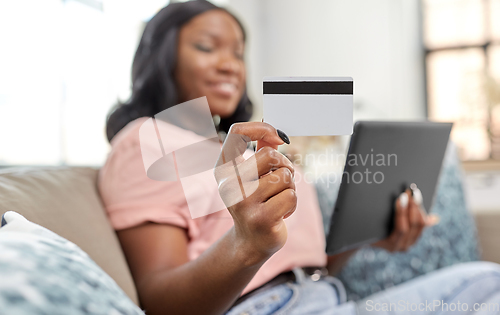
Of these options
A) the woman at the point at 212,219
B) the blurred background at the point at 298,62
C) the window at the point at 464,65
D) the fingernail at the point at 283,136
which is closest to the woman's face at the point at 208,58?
the woman at the point at 212,219

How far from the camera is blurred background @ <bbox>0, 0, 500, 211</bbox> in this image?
1555 millimetres

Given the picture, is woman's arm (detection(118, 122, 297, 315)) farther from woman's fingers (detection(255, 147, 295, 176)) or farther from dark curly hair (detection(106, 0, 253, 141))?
dark curly hair (detection(106, 0, 253, 141))

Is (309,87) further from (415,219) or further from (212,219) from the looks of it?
(415,219)

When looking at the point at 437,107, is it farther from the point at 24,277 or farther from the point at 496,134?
the point at 24,277

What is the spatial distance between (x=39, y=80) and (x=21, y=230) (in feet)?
4.89

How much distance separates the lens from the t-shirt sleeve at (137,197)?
22.5 inches

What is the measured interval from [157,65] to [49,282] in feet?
1.86

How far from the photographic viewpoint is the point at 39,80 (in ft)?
Answer: 5.21

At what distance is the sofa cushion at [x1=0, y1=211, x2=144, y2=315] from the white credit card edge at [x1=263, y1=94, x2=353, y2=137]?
0.73 feet

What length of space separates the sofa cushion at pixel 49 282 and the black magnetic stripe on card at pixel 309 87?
0.80 feet

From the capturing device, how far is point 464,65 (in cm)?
258

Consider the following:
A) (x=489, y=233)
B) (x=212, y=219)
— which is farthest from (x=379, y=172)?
(x=489, y=233)

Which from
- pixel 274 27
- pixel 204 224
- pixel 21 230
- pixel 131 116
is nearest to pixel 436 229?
pixel 204 224

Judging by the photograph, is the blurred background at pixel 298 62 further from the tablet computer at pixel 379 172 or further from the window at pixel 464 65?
the tablet computer at pixel 379 172
